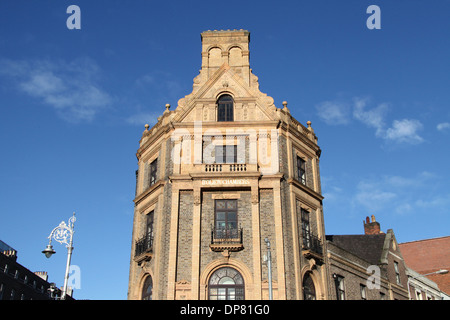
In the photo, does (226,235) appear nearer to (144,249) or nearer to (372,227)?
(144,249)

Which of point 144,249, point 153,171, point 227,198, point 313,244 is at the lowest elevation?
point 144,249

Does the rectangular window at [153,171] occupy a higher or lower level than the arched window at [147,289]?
higher

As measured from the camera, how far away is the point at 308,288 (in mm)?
27828

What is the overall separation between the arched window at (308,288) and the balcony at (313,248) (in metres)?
1.15

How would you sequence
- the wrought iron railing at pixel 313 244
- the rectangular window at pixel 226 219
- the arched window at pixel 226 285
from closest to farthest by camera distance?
the arched window at pixel 226 285 < the rectangular window at pixel 226 219 < the wrought iron railing at pixel 313 244

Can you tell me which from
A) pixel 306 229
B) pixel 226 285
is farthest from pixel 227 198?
pixel 306 229

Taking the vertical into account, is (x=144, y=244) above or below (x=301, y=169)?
below

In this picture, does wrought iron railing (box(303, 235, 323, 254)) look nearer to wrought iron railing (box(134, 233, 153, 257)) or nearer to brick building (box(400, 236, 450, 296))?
wrought iron railing (box(134, 233, 153, 257))

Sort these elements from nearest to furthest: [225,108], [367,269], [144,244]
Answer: [144,244] → [225,108] → [367,269]

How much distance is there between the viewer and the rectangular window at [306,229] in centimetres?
2855

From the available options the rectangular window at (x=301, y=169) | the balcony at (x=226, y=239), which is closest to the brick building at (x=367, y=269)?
the rectangular window at (x=301, y=169)

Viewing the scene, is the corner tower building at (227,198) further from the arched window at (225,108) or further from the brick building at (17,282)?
the brick building at (17,282)

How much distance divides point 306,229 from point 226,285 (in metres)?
6.25

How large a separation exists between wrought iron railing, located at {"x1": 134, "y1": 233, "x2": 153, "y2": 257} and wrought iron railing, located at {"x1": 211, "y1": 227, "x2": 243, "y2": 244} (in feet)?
13.0
